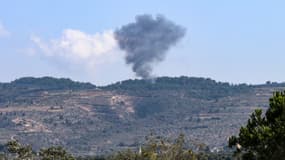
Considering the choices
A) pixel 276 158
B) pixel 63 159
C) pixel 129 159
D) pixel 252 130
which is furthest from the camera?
pixel 63 159

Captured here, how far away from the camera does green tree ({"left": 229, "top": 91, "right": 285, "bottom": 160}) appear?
212 ft

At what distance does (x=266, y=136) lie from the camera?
65125 millimetres

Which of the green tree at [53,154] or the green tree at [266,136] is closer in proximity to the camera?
the green tree at [266,136]

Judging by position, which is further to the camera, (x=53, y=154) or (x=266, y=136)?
(x=53, y=154)

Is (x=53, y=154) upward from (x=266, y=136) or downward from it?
downward

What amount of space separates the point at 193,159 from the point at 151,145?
424 cm

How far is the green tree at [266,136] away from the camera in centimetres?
6456

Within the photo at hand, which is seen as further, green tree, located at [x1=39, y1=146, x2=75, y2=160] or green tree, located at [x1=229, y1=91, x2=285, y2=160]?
green tree, located at [x1=39, y1=146, x2=75, y2=160]

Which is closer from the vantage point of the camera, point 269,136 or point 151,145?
point 269,136

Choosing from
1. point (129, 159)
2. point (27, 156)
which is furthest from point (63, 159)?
point (129, 159)

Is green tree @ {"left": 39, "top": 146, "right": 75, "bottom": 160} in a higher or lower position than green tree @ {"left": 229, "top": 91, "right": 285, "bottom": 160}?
lower

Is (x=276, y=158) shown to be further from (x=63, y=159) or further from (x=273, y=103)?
(x=63, y=159)

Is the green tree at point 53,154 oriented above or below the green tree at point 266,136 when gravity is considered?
below

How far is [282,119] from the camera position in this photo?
66125mm
